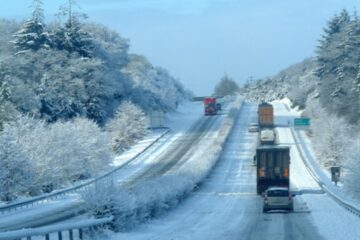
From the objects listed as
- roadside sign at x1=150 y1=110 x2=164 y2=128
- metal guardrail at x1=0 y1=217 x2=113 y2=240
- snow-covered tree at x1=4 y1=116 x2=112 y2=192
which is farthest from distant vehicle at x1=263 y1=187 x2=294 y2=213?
roadside sign at x1=150 y1=110 x2=164 y2=128

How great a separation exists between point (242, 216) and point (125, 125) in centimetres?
6453

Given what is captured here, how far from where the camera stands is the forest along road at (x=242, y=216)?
119 feet

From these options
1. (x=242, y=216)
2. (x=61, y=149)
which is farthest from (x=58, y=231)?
(x=61, y=149)

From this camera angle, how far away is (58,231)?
1091 inches

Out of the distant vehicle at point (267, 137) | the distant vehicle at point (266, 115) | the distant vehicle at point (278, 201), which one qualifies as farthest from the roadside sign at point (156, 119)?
the distant vehicle at point (278, 201)

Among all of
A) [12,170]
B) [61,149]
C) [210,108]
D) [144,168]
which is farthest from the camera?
[210,108]

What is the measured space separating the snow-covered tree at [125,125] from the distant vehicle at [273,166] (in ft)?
147

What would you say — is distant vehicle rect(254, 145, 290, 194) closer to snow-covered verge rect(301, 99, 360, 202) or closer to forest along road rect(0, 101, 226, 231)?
forest along road rect(0, 101, 226, 231)

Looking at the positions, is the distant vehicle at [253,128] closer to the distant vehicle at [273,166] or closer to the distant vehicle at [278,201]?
the distant vehicle at [273,166]

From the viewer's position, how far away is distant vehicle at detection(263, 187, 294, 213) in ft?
165

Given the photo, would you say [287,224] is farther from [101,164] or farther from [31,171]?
[101,164]

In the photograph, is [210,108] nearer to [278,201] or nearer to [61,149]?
[61,149]

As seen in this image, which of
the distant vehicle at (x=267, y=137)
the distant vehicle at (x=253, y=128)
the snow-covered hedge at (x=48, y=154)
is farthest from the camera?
the distant vehicle at (x=253, y=128)

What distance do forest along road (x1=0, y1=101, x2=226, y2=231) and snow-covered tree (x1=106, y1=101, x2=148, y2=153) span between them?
3298 millimetres
